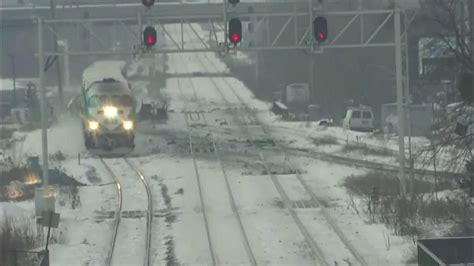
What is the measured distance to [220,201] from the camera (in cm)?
2328

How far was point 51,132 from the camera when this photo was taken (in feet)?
143

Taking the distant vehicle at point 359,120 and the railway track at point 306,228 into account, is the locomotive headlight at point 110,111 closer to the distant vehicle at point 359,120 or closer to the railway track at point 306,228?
the railway track at point 306,228

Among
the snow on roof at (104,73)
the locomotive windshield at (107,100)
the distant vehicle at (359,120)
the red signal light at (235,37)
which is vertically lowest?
the distant vehicle at (359,120)

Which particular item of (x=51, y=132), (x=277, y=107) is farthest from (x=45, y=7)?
(x=277, y=107)

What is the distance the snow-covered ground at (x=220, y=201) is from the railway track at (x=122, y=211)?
0.12 metres

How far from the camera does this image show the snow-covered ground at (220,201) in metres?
17.1

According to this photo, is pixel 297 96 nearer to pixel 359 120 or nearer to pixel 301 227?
pixel 359 120

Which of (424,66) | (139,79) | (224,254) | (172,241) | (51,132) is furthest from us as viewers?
(139,79)

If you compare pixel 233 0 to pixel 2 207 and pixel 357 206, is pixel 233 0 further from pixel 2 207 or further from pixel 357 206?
pixel 2 207

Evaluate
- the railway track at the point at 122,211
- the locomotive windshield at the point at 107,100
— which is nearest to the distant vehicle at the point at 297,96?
the locomotive windshield at the point at 107,100

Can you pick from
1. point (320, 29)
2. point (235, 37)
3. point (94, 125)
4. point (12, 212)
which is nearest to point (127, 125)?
point (94, 125)

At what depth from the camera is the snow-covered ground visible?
56.0 ft

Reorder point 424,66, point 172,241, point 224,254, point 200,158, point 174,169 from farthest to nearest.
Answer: point 424,66
point 200,158
point 174,169
point 172,241
point 224,254

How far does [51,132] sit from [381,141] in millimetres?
18372
